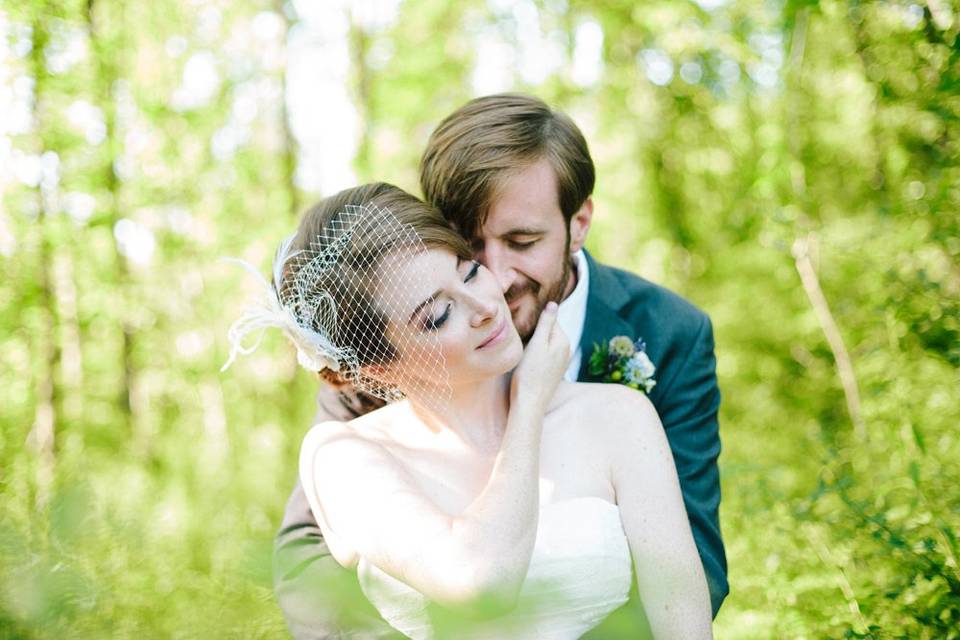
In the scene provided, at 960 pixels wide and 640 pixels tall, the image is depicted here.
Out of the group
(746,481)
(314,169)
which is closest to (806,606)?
(746,481)

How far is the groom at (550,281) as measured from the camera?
3.28m

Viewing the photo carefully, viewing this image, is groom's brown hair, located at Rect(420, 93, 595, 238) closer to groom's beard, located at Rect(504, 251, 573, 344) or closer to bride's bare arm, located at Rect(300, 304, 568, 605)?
groom's beard, located at Rect(504, 251, 573, 344)

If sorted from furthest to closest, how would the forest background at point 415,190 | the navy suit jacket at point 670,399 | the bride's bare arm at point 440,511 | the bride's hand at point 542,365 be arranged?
the navy suit jacket at point 670,399
the forest background at point 415,190
the bride's hand at point 542,365
the bride's bare arm at point 440,511

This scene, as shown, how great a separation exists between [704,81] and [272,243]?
4.74 m

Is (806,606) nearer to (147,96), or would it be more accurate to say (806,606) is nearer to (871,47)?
(871,47)

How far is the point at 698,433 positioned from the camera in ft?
11.4

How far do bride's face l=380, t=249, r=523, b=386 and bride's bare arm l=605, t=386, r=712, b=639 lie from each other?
19.1 inches

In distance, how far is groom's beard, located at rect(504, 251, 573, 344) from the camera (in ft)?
10.9

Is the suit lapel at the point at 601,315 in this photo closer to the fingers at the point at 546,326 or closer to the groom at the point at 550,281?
the groom at the point at 550,281

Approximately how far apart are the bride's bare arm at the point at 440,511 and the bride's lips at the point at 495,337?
19 cm

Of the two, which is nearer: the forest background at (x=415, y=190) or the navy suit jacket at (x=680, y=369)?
the forest background at (x=415, y=190)

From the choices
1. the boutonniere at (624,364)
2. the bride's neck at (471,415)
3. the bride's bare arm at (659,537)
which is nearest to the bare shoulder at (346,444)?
the bride's neck at (471,415)

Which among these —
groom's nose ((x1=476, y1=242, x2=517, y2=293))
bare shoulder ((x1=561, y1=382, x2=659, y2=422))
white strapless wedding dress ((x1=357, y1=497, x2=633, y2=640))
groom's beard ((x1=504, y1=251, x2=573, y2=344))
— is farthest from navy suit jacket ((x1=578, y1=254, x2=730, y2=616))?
white strapless wedding dress ((x1=357, y1=497, x2=633, y2=640))

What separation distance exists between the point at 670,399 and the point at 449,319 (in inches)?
49.9
